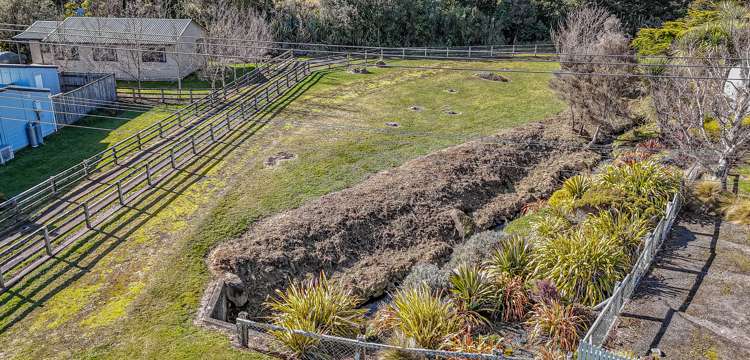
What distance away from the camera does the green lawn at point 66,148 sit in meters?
21.9

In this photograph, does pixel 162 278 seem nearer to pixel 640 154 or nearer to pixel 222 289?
pixel 222 289

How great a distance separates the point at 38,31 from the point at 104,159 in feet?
74.4

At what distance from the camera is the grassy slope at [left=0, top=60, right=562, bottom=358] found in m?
12.7

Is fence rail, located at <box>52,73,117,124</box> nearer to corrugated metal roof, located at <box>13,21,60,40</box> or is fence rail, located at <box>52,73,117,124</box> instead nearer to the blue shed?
the blue shed

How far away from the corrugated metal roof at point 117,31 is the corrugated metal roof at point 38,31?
2.89 feet

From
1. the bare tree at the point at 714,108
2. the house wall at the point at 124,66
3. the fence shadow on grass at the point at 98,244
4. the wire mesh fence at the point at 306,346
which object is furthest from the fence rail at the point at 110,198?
the bare tree at the point at 714,108

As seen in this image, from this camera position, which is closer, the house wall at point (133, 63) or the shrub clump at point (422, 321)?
the shrub clump at point (422, 321)

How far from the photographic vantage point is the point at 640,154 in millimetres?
23828

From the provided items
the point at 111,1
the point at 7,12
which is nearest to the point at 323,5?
the point at 111,1

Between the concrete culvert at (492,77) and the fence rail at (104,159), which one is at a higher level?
the concrete culvert at (492,77)

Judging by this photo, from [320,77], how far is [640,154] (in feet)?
74.8

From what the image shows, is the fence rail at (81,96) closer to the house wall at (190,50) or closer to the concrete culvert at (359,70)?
the house wall at (190,50)

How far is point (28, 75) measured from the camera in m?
28.1

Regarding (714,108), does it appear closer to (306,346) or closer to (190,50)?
(306,346)
